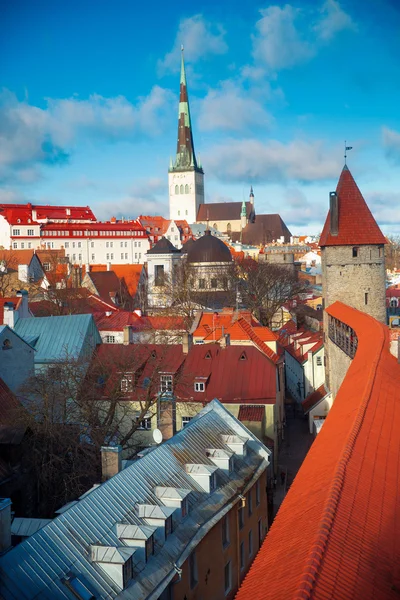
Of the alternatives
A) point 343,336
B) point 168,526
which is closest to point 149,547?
point 168,526

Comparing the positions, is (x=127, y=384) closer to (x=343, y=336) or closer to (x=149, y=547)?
(x=343, y=336)

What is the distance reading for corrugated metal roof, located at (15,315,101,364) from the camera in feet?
102

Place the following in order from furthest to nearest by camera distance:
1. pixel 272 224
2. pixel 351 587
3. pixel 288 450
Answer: pixel 272 224 < pixel 288 450 < pixel 351 587

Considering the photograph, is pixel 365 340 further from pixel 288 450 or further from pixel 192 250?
pixel 192 250

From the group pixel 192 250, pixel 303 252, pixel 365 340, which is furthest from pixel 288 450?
pixel 303 252

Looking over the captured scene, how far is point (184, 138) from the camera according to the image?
15338 cm

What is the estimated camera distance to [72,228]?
102125mm

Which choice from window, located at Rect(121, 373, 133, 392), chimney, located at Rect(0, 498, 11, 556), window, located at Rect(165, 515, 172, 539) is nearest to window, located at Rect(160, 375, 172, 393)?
window, located at Rect(121, 373, 133, 392)

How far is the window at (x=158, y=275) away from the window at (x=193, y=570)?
54.1 metres

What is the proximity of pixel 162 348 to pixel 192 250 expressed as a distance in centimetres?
4285

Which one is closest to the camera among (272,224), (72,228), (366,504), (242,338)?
(366,504)

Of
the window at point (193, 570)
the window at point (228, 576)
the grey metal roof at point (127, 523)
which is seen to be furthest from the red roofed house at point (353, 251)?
the window at point (193, 570)

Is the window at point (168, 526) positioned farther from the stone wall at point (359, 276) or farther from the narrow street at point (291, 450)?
the stone wall at point (359, 276)

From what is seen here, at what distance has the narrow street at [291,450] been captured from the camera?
24816 mm
